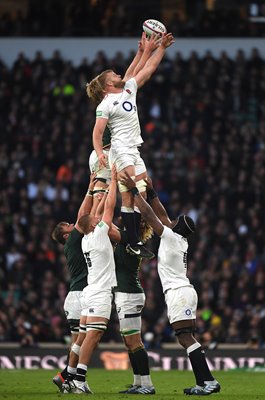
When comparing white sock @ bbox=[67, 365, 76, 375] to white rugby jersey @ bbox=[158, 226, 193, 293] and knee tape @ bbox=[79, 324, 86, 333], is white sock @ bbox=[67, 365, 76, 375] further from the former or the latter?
white rugby jersey @ bbox=[158, 226, 193, 293]

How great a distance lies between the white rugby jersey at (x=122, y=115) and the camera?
14.9m

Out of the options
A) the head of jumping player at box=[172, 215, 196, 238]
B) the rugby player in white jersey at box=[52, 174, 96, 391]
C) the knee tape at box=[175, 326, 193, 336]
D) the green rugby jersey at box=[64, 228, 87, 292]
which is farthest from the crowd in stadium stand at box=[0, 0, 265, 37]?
the knee tape at box=[175, 326, 193, 336]

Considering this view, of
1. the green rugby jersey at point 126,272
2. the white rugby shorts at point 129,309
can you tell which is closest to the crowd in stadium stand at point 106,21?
the green rugby jersey at point 126,272

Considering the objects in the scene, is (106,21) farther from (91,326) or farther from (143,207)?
(91,326)

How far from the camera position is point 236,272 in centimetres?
2559

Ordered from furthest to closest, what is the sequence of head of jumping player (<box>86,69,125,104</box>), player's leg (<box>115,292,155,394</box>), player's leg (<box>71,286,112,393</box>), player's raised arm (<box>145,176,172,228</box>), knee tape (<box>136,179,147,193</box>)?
head of jumping player (<box>86,69,125,104</box>), knee tape (<box>136,179,147,193</box>), player's raised arm (<box>145,176,172,228</box>), player's leg (<box>115,292,155,394</box>), player's leg (<box>71,286,112,393</box>)

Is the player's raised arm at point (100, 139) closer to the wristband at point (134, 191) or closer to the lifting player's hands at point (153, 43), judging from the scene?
the wristband at point (134, 191)

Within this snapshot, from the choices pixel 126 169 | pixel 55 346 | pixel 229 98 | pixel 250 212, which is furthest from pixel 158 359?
pixel 229 98

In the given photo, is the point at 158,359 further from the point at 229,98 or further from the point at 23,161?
the point at 229,98

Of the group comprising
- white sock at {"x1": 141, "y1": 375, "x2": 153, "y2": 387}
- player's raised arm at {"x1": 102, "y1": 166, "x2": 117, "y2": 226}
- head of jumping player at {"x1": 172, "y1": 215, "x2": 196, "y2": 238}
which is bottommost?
→ white sock at {"x1": 141, "y1": 375, "x2": 153, "y2": 387}

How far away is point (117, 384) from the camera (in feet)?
55.1

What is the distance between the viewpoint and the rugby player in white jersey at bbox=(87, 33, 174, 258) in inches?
582

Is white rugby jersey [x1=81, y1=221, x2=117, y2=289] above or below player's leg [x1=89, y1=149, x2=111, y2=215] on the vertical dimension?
below

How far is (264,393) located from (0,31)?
1846 centimetres
